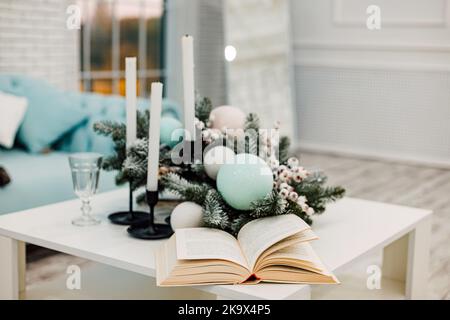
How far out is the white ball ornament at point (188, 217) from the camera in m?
1.27

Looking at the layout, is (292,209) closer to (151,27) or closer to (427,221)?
(427,221)

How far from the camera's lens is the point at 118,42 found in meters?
3.88

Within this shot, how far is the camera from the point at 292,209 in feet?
4.12

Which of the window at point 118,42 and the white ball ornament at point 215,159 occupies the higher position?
the window at point 118,42

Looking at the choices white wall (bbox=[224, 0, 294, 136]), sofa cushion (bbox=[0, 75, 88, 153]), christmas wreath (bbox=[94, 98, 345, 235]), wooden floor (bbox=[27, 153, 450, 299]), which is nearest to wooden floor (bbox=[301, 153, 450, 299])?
wooden floor (bbox=[27, 153, 450, 299])

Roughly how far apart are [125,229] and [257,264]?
0.40m

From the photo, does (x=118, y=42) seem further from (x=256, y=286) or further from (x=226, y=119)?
(x=256, y=286)

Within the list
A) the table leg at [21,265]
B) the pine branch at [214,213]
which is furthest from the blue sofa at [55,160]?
the pine branch at [214,213]

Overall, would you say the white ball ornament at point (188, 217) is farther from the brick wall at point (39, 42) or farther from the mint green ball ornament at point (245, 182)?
the brick wall at point (39, 42)

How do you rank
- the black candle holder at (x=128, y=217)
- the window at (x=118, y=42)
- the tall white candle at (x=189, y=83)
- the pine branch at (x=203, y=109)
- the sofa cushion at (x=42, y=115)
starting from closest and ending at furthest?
the tall white candle at (x=189, y=83), the black candle holder at (x=128, y=217), the pine branch at (x=203, y=109), the sofa cushion at (x=42, y=115), the window at (x=118, y=42)

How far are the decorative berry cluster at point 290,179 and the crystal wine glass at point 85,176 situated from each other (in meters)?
0.37

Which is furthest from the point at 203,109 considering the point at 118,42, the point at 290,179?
the point at 118,42

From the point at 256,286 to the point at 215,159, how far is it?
368 millimetres

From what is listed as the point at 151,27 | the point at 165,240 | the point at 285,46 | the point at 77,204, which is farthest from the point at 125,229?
the point at 285,46
